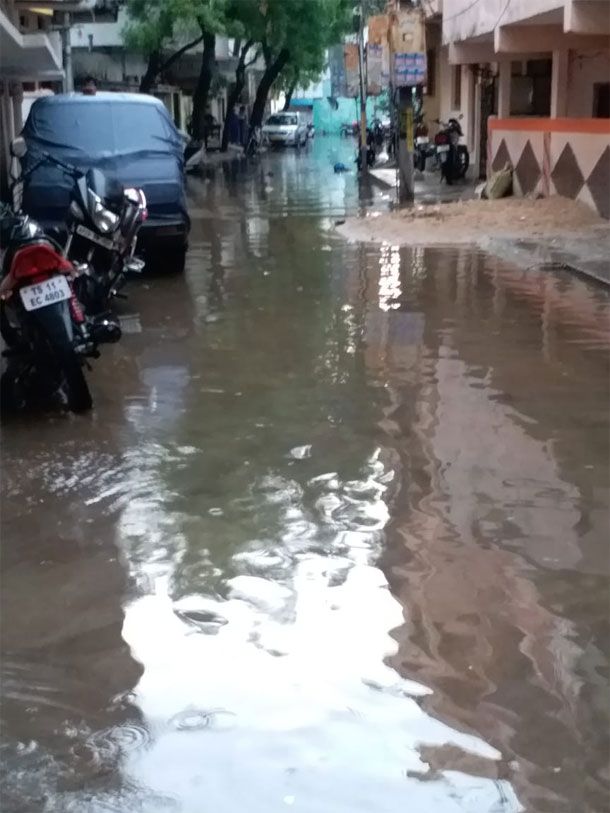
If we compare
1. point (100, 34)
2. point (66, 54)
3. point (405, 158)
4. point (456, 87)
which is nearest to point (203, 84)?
point (100, 34)

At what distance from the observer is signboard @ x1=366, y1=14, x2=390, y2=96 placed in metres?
24.7

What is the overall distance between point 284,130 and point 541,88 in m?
34.5

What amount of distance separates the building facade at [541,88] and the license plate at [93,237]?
Answer: 7785mm

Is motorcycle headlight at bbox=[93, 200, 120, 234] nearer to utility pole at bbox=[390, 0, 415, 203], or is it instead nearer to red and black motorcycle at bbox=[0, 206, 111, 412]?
red and black motorcycle at bbox=[0, 206, 111, 412]

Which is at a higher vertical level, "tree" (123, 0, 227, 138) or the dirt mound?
"tree" (123, 0, 227, 138)

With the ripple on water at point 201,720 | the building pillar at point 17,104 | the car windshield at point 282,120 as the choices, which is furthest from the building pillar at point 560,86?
the car windshield at point 282,120

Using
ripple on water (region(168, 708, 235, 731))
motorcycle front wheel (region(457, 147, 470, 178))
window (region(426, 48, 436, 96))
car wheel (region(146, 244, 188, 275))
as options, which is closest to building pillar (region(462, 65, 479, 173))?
motorcycle front wheel (region(457, 147, 470, 178))

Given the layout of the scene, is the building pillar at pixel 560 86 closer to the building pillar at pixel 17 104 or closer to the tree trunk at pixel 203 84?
the building pillar at pixel 17 104

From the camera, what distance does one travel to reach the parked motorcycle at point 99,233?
29.0 ft

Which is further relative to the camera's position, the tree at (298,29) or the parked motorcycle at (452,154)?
the tree at (298,29)

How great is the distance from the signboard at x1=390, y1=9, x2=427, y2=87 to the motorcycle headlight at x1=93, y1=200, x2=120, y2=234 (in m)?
13.2

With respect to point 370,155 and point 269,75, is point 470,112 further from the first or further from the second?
point 269,75

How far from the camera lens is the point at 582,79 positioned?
19281 millimetres

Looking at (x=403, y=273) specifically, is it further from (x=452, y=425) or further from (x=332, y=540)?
(x=332, y=540)
